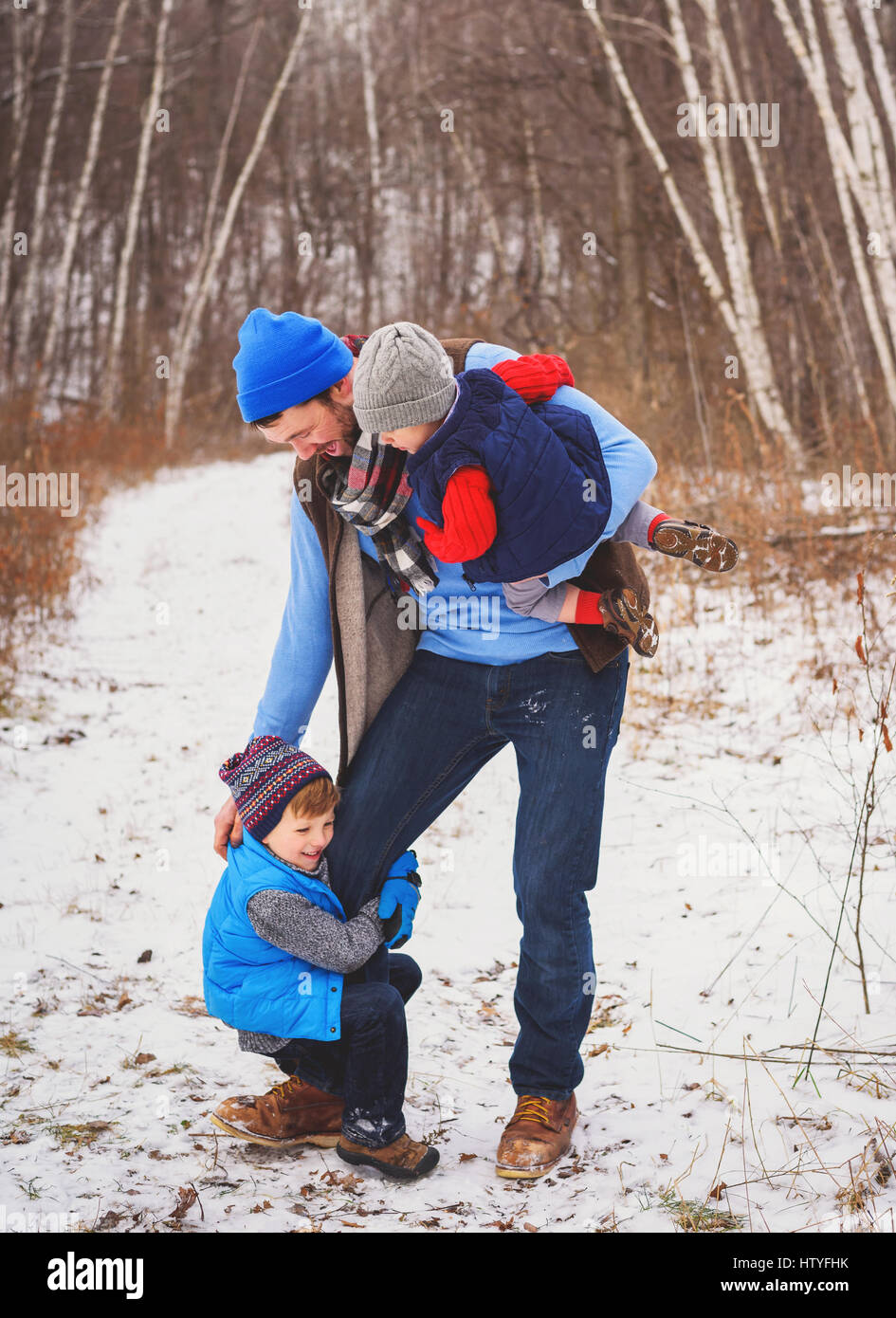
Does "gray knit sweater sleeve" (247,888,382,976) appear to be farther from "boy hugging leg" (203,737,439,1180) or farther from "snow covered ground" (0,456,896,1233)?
"snow covered ground" (0,456,896,1233)

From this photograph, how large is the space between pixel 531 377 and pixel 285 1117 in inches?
71.3

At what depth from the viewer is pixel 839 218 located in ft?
37.2

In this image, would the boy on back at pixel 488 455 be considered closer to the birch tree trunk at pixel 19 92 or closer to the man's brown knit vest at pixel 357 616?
the man's brown knit vest at pixel 357 616

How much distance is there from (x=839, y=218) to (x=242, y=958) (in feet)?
38.4

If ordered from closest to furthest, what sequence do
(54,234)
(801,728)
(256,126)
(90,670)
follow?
(801,728) < (90,670) < (256,126) < (54,234)

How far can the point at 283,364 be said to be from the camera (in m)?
2.16

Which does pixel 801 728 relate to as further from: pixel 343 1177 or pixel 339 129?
pixel 339 129

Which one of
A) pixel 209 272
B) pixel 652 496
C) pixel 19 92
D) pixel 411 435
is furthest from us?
pixel 209 272

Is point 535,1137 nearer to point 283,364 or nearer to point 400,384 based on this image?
point 400,384

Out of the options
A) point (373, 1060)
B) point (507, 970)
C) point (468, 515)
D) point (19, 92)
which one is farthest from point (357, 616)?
point (19, 92)

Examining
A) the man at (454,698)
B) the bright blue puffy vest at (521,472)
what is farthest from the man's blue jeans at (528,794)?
the bright blue puffy vest at (521,472)

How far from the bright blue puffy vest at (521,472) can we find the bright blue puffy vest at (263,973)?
840mm

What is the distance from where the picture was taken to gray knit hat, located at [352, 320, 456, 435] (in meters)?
2.00
